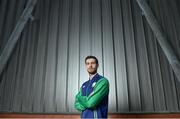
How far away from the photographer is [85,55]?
470 centimetres

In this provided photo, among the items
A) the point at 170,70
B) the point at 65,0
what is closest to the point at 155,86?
the point at 170,70

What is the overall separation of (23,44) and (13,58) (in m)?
0.39

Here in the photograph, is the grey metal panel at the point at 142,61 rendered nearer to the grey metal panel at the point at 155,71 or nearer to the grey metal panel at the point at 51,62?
the grey metal panel at the point at 155,71

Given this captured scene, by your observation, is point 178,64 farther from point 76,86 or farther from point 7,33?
point 7,33

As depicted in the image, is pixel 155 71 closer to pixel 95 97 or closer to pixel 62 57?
pixel 62 57

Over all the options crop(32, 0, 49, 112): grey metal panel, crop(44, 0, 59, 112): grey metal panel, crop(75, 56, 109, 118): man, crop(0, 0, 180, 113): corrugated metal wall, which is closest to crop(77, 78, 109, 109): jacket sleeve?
crop(75, 56, 109, 118): man

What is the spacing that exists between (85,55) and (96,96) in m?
2.33

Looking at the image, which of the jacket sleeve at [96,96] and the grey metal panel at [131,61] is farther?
the grey metal panel at [131,61]

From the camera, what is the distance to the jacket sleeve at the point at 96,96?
2410 mm

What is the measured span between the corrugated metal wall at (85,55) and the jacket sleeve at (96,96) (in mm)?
1770

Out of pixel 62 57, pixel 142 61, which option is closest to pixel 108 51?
pixel 142 61

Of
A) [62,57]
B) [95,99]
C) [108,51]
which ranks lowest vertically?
[95,99]

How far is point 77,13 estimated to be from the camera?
5.18 m

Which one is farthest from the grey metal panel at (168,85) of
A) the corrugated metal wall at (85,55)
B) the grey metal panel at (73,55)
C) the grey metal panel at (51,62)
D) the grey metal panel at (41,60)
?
the grey metal panel at (41,60)
